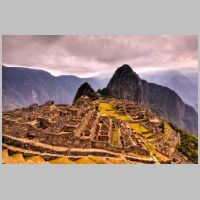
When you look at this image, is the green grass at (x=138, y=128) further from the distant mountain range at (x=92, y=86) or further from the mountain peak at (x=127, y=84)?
the mountain peak at (x=127, y=84)

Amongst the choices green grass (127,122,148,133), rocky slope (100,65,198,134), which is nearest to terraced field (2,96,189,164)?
green grass (127,122,148,133)

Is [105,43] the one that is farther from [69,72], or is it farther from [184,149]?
[184,149]

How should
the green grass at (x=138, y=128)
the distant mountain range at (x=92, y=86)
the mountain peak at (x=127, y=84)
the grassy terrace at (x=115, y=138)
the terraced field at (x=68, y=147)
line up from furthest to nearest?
the mountain peak at (x=127, y=84) < the distant mountain range at (x=92, y=86) < the green grass at (x=138, y=128) < the grassy terrace at (x=115, y=138) < the terraced field at (x=68, y=147)

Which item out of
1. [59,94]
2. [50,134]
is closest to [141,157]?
[50,134]

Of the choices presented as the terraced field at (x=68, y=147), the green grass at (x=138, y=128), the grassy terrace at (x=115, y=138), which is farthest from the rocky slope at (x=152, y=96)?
the terraced field at (x=68, y=147)

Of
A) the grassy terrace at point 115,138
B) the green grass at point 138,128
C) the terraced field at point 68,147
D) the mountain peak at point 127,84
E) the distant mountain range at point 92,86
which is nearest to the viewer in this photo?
the terraced field at point 68,147

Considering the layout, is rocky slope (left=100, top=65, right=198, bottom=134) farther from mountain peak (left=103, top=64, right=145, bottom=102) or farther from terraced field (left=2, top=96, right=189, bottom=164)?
terraced field (left=2, top=96, right=189, bottom=164)

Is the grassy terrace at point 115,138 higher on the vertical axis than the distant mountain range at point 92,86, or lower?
lower

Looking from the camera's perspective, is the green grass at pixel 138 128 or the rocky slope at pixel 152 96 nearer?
the green grass at pixel 138 128

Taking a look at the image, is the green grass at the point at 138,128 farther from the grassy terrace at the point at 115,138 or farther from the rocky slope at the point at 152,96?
the rocky slope at the point at 152,96
